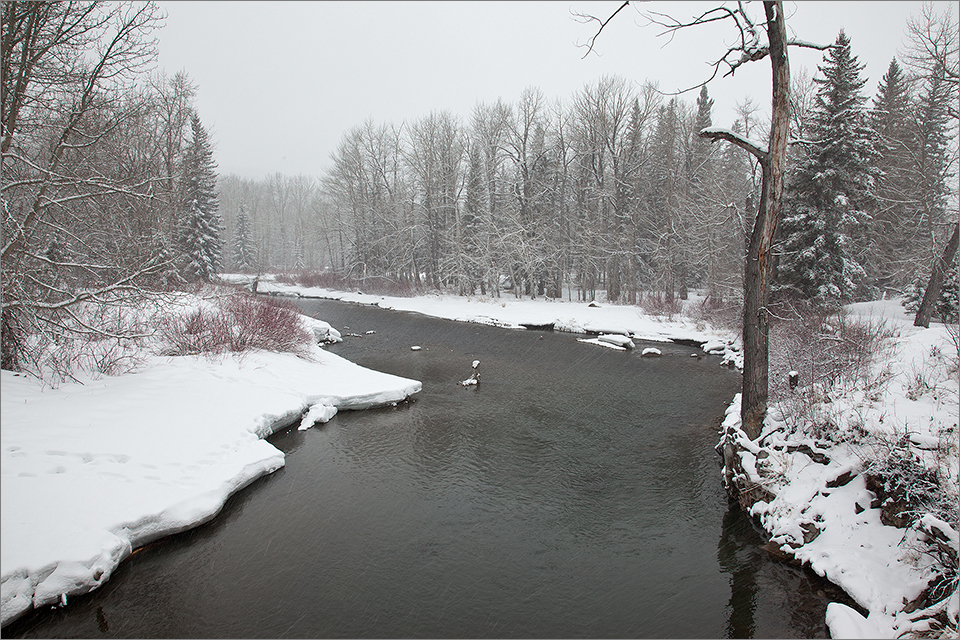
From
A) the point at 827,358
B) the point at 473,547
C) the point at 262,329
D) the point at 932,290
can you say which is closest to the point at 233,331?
the point at 262,329

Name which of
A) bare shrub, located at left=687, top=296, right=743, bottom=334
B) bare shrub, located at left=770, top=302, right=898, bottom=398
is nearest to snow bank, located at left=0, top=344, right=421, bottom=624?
bare shrub, located at left=770, top=302, right=898, bottom=398

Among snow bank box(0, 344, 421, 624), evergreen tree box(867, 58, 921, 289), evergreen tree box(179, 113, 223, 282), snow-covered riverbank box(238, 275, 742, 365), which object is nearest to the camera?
snow bank box(0, 344, 421, 624)

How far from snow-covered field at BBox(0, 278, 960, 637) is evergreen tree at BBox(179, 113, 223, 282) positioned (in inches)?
909

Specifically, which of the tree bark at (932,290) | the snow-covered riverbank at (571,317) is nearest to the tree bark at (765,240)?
the snow-covered riverbank at (571,317)

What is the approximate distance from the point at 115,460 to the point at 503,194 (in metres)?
28.2

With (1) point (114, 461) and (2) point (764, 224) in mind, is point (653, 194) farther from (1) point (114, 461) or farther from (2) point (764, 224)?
(1) point (114, 461)

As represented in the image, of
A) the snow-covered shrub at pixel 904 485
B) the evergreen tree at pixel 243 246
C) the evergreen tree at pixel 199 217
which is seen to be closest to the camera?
the snow-covered shrub at pixel 904 485

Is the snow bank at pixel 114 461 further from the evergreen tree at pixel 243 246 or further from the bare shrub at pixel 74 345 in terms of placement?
the evergreen tree at pixel 243 246

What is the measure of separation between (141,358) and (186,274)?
2169 centimetres

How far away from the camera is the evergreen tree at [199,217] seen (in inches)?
1125

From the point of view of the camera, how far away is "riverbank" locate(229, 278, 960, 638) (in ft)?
13.0

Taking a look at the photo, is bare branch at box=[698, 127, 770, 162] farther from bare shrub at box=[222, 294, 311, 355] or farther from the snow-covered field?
bare shrub at box=[222, 294, 311, 355]

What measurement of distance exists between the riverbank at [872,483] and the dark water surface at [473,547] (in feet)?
1.39

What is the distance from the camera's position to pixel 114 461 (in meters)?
6.00
